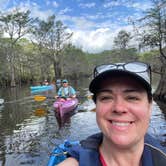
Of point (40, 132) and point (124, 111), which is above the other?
point (124, 111)

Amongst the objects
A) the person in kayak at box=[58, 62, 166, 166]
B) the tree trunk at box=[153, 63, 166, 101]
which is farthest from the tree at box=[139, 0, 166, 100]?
the person in kayak at box=[58, 62, 166, 166]

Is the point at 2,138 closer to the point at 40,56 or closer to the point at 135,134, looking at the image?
the point at 135,134

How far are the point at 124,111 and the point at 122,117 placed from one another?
4cm

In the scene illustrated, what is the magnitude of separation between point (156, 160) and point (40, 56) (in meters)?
56.5

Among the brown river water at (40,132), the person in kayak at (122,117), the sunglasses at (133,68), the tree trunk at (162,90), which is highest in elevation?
the sunglasses at (133,68)

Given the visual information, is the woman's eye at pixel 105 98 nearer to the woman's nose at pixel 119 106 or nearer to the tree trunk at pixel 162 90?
the woman's nose at pixel 119 106

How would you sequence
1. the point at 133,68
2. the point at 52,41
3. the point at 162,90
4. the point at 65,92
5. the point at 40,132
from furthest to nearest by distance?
1. the point at 52,41
2. the point at 162,90
3. the point at 65,92
4. the point at 40,132
5. the point at 133,68

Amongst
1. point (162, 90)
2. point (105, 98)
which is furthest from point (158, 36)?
point (105, 98)

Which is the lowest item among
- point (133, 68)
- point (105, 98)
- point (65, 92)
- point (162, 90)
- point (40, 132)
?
point (40, 132)

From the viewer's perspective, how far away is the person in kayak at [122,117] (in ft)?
5.26

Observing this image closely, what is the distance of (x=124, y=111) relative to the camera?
1.63 m

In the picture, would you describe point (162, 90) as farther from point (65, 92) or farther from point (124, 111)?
point (124, 111)

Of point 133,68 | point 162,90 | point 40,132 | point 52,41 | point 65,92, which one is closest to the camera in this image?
point 133,68

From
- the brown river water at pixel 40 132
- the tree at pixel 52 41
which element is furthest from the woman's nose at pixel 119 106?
the tree at pixel 52 41
